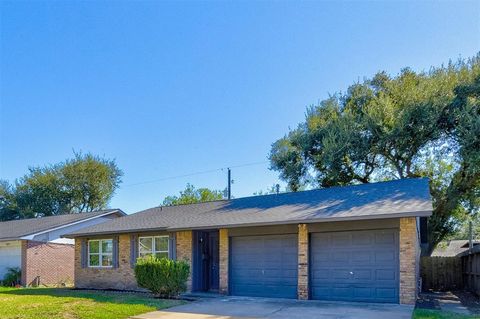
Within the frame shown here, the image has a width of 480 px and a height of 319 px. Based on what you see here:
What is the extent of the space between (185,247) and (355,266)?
6.33m

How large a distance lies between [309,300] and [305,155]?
14.5 meters

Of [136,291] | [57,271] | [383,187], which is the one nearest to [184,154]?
[57,271]

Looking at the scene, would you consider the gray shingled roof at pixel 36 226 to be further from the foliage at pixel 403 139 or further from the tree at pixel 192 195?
the tree at pixel 192 195

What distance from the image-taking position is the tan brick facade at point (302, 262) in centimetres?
1350

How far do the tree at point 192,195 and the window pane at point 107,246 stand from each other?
28.8 m

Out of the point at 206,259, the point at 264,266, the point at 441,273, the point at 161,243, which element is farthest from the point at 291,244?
the point at 441,273

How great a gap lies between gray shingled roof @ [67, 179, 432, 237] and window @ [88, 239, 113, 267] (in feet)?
2.01

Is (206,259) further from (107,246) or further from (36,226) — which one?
(36,226)

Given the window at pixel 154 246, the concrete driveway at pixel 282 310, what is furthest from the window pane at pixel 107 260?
the concrete driveway at pixel 282 310

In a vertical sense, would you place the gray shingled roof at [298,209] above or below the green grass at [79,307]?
above

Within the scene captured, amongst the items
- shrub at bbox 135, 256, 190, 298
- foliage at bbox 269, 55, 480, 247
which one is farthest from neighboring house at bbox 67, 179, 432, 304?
foliage at bbox 269, 55, 480, 247

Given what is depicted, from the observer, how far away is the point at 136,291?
1712cm

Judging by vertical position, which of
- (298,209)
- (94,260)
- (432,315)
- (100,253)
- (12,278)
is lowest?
(12,278)

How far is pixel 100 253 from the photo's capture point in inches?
759
